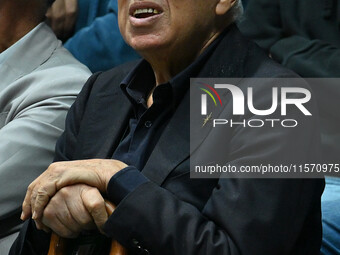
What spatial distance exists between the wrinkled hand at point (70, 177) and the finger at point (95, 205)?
0.03 metres

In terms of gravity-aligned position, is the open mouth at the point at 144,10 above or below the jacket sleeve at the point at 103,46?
above

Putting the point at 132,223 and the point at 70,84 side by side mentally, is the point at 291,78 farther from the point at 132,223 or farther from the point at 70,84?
the point at 70,84

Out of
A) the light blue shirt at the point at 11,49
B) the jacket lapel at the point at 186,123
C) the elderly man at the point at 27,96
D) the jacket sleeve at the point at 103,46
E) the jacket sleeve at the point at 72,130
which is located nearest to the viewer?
the jacket lapel at the point at 186,123

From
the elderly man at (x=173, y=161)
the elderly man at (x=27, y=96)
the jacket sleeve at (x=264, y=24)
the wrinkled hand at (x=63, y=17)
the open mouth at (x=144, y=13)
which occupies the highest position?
the open mouth at (x=144, y=13)

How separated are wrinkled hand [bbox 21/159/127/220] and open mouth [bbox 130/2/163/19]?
39cm

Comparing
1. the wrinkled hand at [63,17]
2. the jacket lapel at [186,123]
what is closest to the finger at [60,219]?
the jacket lapel at [186,123]

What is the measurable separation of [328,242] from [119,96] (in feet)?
2.13

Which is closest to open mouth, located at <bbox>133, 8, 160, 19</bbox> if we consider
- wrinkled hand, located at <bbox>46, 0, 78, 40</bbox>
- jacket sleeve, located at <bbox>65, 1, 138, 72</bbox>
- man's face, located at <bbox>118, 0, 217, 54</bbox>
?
man's face, located at <bbox>118, 0, 217, 54</bbox>

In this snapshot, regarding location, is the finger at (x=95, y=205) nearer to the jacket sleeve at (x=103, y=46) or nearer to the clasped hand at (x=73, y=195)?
the clasped hand at (x=73, y=195)

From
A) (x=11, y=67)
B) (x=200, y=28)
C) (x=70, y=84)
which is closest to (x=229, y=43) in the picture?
(x=200, y=28)

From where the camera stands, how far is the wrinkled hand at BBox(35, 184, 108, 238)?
5.18ft

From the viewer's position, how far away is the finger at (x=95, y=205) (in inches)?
61.8

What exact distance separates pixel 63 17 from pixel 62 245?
1373 millimetres

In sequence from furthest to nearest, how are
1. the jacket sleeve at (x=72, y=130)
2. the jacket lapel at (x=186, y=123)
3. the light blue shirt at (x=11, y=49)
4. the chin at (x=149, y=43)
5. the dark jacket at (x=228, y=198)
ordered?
the light blue shirt at (x=11, y=49) < the jacket sleeve at (x=72, y=130) < the chin at (x=149, y=43) < the jacket lapel at (x=186, y=123) < the dark jacket at (x=228, y=198)
